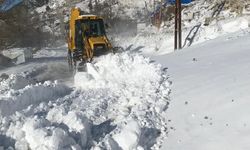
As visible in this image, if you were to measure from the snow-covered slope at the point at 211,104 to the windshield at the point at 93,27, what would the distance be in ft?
16.1

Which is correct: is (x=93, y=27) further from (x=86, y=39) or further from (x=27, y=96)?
(x=27, y=96)

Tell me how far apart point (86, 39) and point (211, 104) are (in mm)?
8861

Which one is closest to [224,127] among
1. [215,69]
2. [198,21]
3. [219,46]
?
[215,69]

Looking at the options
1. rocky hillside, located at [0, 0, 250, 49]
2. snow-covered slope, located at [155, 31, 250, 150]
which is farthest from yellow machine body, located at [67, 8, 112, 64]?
rocky hillside, located at [0, 0, 250, 49]

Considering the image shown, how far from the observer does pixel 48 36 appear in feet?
109

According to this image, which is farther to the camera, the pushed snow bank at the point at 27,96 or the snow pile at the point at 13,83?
the snow pile at the point at 13,83

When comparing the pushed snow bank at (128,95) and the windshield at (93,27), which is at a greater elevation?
the windshield at (93,27)

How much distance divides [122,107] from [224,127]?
8.85 ft

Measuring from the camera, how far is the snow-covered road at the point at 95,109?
7.68 m

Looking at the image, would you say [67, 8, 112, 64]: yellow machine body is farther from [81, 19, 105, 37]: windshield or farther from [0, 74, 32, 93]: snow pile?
[0, 74, 32, 93]: snow pile

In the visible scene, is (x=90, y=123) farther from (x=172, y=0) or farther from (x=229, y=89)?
(x=172, y=0)

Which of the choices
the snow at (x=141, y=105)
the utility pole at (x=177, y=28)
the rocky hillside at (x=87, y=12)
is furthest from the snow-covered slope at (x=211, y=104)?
the rocky hillside at (x=87, y=12)

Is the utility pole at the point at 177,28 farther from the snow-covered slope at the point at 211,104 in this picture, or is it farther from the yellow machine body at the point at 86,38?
the snow-covered slope at the point at 211,104

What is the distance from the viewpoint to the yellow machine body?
16781 mm
